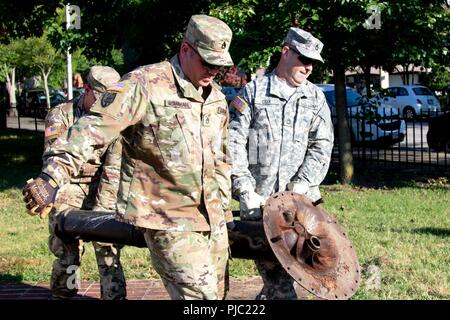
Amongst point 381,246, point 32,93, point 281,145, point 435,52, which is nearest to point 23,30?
point 435,52

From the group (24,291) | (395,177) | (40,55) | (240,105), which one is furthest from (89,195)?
(40,55)

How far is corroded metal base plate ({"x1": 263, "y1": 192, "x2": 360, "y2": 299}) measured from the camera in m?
4.22

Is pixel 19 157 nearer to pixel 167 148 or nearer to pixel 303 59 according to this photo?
pixel 303 59

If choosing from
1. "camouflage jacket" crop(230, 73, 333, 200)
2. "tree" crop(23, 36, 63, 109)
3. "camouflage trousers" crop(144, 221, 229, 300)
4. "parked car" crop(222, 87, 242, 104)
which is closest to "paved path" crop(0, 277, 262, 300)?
"camouflage jacket" crop(230, 73, 333, 200)

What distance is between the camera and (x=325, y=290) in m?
4.21

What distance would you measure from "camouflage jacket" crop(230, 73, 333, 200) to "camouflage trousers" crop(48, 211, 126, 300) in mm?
1325

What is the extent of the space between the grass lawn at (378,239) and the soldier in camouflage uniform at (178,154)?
2.56 meters

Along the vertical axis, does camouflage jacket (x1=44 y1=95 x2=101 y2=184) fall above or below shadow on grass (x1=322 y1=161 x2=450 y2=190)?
above

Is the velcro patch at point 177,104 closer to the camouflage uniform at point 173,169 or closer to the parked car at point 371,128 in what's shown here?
the camouflage uniform at point 173,169

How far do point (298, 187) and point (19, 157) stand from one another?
1536cm

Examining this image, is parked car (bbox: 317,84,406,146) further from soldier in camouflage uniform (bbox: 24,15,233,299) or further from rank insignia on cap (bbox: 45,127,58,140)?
soldier in camouflage uniform (bbox: 24,15,233,299)

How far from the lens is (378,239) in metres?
8.16

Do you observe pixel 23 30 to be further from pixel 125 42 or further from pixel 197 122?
pixel 197 122
